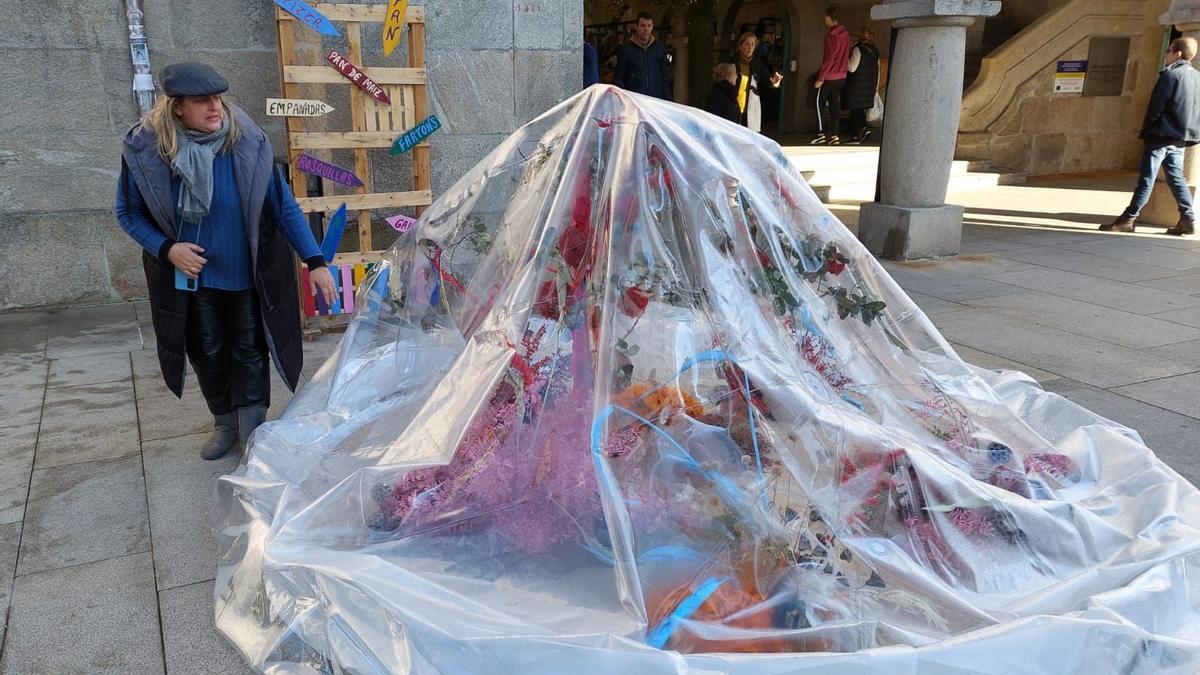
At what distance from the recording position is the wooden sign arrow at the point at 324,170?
5.31 m

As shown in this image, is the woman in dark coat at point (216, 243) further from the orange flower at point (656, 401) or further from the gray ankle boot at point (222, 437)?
the orange flower at point (656, 401)

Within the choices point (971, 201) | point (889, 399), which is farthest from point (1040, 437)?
point (971, 201)

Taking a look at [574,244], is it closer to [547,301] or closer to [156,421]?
[547,301]

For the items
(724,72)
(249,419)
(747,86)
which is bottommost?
(249,419)

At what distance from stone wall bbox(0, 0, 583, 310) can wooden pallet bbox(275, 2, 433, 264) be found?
2.34 feet

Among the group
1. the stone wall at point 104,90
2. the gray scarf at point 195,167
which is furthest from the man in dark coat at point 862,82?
the gray scarf at point 195,167

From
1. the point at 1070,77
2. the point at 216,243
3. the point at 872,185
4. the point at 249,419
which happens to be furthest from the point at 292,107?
the point at 1070,77

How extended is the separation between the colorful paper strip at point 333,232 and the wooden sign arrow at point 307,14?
0.99m

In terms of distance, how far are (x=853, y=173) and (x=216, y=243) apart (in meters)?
9.47

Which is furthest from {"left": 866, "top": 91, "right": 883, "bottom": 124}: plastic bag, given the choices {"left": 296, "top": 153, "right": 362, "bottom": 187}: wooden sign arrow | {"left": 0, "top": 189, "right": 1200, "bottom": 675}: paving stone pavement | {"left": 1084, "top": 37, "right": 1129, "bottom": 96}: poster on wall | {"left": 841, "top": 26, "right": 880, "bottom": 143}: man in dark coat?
{"left": 296, "top": 153, "right": 362, "bottom": 187}: wooden sign arrow

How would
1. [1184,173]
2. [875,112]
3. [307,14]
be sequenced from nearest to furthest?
[307,14] < [1184,173] < [875,112]

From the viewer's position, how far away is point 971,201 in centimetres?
1155

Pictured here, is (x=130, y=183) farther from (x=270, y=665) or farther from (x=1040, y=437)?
(x=1040, y=437)

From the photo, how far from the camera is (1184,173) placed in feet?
30.3
